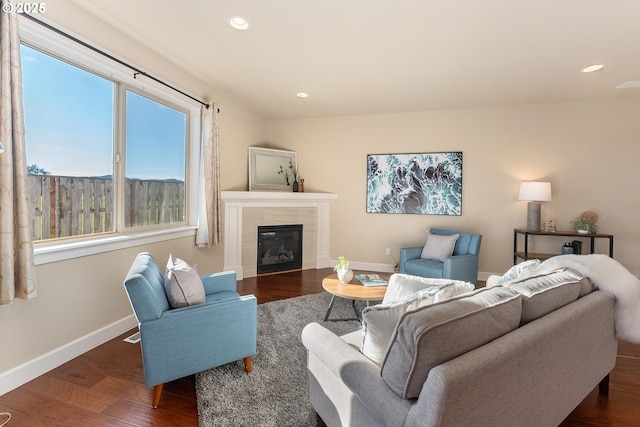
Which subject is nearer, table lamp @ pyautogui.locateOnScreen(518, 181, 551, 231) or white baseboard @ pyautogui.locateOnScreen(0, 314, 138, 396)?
white baseboard @ pyautogui.locateOnScreen(0, 314, 138, 396)

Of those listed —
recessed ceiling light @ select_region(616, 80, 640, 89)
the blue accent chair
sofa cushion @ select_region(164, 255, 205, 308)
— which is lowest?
the blue accent chair

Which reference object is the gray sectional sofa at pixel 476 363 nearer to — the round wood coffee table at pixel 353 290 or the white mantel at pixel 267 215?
the round wood coffee table at pixel 353 290

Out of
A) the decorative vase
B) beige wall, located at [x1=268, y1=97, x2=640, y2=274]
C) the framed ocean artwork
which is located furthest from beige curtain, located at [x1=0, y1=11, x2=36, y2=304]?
the framed ocean artwork

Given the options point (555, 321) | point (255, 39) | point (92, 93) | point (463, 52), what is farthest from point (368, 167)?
point (555, 321)

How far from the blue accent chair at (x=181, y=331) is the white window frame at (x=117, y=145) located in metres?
0.63

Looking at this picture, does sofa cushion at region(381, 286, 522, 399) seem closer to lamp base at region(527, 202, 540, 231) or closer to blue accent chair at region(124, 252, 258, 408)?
blue accent chair at region(124, 252, 258, 408)

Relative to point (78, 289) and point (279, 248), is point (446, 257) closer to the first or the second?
point (279, 248)

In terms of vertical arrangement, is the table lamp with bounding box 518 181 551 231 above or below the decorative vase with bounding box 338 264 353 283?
above

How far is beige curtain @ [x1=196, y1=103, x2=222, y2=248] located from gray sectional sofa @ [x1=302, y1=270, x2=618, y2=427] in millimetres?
2632

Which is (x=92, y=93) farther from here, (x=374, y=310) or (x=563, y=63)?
(x=563, y=63)

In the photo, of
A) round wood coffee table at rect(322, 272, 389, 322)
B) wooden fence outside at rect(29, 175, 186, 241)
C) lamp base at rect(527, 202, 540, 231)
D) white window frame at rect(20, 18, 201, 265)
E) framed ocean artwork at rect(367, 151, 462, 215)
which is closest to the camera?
white window frame at rect(20, 18, 201, 265)

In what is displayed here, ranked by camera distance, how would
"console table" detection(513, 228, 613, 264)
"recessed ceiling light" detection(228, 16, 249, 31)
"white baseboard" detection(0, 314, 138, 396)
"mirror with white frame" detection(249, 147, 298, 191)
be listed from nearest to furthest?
"white baseboard" detection(0, 314, 138, 396) → "recessed ceiling light" detection(228, 16, 249, 31) → "console table" detection(513, 228, 613, 264) → "mirror with white frame" detection(249, 147, 298, 191)

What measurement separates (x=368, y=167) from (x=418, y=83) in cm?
171

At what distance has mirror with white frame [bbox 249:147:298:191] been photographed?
4.95 m
